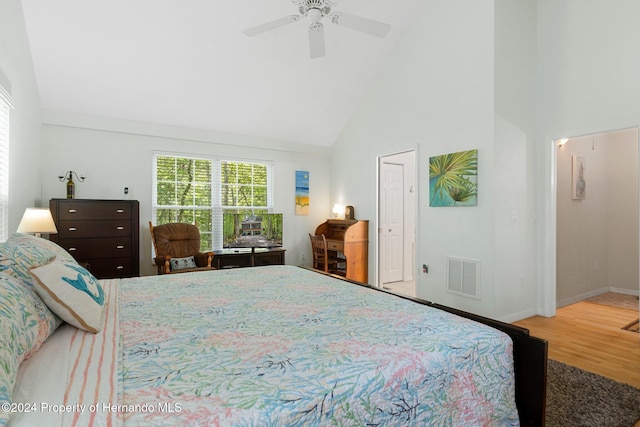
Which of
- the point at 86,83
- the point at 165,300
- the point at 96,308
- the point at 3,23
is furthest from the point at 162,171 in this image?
the point at 96,308

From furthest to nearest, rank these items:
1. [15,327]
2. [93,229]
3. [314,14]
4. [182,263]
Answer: [182,263], [93,229], [314,14], [15,327]

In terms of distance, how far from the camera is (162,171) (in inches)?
196

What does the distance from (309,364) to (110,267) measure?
387 cm

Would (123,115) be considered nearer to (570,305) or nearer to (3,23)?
(3,23)

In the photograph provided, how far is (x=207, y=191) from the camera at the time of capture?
5.33 meters

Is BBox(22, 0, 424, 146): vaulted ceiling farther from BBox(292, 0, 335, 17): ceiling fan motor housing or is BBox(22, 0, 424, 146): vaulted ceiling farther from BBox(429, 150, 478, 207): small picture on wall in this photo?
BBox(429, 150, 478, 207): small picture on wall

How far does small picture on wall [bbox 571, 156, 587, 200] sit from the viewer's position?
14.7 feet

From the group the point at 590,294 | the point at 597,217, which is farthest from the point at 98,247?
the point at 597,217

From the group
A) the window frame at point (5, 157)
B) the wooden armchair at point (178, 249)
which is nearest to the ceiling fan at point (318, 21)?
the window frame at point (5, 157)

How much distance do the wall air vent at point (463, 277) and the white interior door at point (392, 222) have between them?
162cm

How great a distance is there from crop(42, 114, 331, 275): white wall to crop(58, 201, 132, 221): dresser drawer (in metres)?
0.57

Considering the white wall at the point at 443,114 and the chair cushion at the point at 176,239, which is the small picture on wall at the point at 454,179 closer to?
the white wall at the point at 443,114

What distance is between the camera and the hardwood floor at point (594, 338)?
2.62 meters

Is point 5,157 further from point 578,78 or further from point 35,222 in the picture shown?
point 578,78
